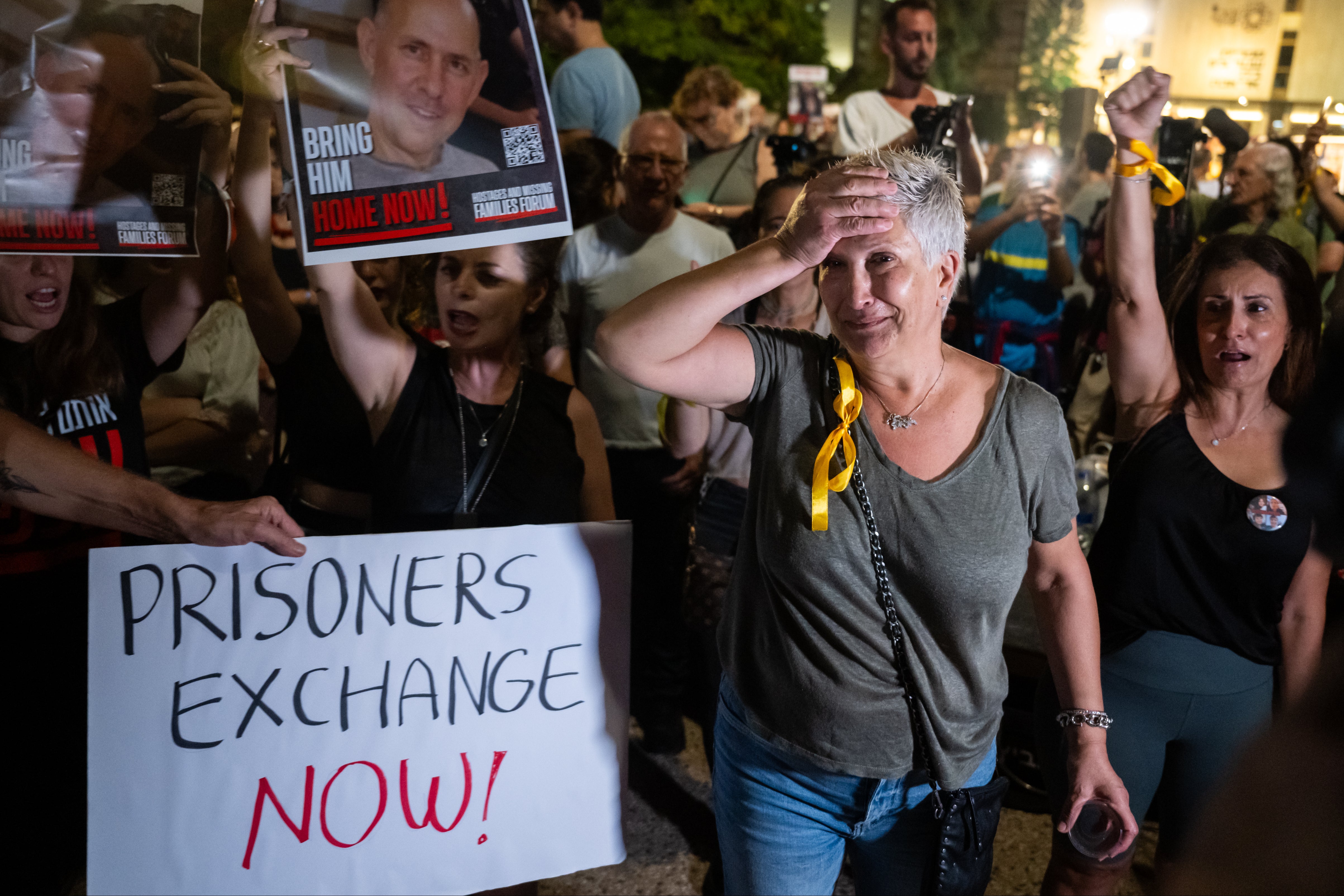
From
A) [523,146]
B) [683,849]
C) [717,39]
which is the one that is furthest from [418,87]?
[717,39]

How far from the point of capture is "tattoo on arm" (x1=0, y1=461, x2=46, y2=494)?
1.67 m

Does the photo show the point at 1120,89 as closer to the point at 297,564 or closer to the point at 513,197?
the point at 513,197

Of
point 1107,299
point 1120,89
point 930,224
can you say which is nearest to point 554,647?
point 930,224

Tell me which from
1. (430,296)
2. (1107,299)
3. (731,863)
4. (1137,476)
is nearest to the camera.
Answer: (731,863)

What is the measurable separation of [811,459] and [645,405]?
172 cm

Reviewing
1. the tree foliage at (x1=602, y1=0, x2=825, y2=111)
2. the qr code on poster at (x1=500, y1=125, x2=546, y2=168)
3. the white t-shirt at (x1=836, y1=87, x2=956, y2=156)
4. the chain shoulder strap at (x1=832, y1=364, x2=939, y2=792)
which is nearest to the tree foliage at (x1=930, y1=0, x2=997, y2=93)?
the white t-shirt at (x1=836, y1=87, x2=956, y2=156)

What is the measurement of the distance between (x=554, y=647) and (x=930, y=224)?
1.09 meters

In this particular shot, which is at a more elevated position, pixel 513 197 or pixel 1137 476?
pixel 513 197

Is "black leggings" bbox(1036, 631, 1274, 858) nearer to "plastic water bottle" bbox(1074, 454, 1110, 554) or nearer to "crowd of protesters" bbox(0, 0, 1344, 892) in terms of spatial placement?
"crowd of protesters" bbox(0, 0, 1344, 892)

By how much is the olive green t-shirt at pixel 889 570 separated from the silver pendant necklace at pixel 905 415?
0.05 meters

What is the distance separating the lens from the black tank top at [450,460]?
6.23 ft

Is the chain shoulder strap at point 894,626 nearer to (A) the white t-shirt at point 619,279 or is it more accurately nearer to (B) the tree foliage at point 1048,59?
(A) the white t-shirt at point 619,279

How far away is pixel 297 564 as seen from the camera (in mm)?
1723

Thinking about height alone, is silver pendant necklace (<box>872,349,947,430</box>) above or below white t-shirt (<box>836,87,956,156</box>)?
below
